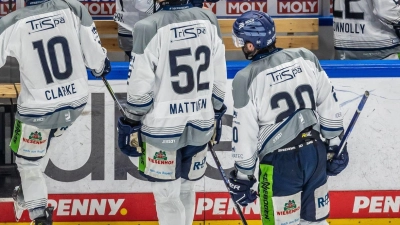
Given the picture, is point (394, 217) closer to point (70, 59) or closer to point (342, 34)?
point (342, 34)

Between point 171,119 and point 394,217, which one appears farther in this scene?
point 394,217

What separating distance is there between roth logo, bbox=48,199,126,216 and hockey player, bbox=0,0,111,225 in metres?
0.28

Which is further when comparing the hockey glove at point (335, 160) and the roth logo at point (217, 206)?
the roth logo at point (217, 206)

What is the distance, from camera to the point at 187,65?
514 centimetres

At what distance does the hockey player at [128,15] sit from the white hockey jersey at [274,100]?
242cm

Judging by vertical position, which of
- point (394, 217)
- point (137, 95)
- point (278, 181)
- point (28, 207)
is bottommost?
point (394, 217)

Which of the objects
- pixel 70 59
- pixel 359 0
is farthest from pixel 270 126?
pixel 359 0

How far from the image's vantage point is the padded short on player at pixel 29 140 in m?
5.45

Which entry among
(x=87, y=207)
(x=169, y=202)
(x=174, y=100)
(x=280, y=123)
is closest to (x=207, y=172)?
(x=169, y=202)

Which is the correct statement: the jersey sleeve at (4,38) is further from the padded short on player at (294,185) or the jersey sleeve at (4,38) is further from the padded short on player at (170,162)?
→ the padded short on player at (294,185)

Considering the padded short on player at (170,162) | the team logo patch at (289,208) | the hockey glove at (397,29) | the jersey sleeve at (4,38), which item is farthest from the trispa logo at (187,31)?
the hockey glove at (397,29)

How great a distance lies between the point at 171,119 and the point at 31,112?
2.64ft

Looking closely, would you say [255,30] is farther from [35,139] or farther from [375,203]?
[375,203]

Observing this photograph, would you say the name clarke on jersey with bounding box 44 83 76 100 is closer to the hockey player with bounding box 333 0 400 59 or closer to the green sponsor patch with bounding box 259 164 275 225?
the green sponsor patch with bounding box 259 164 275 225
